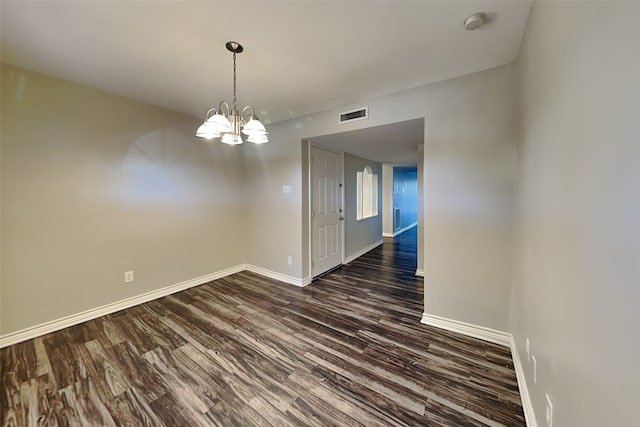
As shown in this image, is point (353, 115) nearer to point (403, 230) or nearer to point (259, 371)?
point (259, 371)

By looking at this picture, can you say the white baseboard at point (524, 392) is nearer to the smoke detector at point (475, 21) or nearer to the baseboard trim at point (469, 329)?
the baseboard trim at point (469, 329)

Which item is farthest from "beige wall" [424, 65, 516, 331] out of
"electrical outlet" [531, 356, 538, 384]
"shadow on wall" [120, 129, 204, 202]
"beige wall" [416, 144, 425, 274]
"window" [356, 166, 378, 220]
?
"shadow on wall" [120, 129, 204, 202]

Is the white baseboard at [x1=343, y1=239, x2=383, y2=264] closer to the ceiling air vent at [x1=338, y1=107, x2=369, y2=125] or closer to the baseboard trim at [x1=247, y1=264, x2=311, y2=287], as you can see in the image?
the baseboard trim at [x1=247, y1=264, x2=311, y2=287]

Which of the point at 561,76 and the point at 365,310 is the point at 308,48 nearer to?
the point at 561,76

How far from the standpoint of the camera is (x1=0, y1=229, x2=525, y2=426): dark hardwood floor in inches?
56.1

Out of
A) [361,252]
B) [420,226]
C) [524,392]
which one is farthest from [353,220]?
[524,392]

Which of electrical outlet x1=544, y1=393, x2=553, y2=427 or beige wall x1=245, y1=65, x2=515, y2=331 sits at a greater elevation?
beige wall x1=245, y1=65, x2=515, y2=331

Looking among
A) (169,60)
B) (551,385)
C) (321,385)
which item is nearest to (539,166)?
(551,385)

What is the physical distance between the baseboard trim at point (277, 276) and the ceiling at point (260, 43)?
2.48 metres

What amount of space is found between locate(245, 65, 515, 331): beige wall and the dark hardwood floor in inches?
16.1

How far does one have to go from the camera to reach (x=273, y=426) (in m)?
1.35

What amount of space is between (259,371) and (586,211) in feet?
6.74

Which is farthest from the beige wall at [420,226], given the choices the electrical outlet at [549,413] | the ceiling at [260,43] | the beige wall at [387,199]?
the beige wall at [387,199]

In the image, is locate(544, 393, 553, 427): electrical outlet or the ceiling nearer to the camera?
locate(544, 393, 553, 427): electrical outlet
